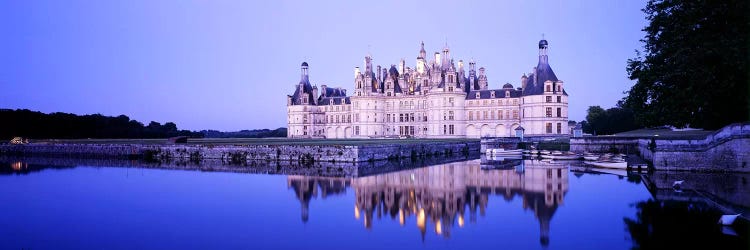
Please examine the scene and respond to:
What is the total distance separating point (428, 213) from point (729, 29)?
13.9 meters

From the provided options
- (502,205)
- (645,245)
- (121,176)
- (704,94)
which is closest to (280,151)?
(121,176)

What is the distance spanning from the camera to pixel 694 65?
18844 mm

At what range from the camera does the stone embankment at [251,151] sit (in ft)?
90.8

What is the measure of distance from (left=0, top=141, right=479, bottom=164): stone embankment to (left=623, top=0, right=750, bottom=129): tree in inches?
512

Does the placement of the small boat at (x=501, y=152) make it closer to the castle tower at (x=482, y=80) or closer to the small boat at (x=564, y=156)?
the small boat at (x=564, y=156)

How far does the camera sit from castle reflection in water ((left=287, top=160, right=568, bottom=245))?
11.9m

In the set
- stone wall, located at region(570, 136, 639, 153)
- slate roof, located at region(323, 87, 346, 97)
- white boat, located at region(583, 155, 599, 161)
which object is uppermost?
slate roof, located at region(323, 87, 346, 97)

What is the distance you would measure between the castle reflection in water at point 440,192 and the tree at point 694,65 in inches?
185

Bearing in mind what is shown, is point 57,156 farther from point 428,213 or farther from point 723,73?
point 723,73

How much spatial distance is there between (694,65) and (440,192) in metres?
10.5

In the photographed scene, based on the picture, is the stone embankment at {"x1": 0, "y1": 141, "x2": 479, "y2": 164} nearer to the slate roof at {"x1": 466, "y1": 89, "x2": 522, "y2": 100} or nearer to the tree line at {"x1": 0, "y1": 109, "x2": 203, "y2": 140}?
the tree line at {"x1": 0, "y1": 109, "x2": 203, "y2": 140}

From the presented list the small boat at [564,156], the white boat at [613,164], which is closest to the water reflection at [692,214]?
the white boat at [613,164]

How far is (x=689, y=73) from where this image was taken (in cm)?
1903

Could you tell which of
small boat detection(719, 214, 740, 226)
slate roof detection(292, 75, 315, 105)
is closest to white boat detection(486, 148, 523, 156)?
small boat detection(719, 214, 740, 226)
